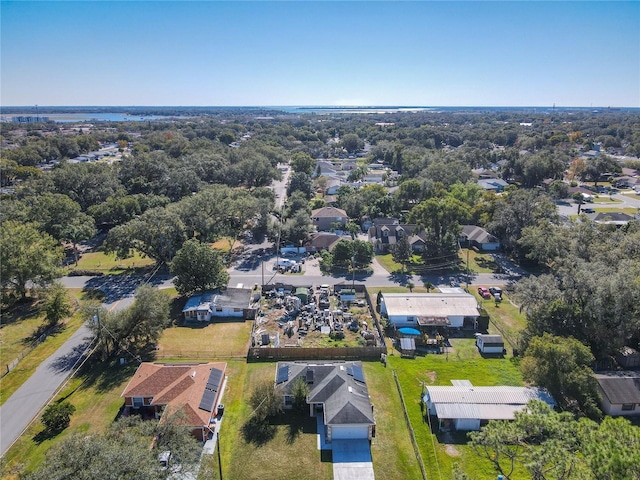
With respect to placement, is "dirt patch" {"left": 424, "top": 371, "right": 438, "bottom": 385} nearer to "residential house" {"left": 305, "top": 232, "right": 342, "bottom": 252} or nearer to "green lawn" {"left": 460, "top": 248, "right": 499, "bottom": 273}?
"green lawn" {"left": 460, "top": 248, "right": 499, "bottom": 273}

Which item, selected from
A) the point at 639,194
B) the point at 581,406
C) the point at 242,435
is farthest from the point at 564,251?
the point at 639,194

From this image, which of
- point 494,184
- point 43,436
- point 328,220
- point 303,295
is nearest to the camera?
point 43,436

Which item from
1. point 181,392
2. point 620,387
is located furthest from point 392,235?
point 181,392

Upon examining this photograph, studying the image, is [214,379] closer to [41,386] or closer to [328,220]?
[41,386]

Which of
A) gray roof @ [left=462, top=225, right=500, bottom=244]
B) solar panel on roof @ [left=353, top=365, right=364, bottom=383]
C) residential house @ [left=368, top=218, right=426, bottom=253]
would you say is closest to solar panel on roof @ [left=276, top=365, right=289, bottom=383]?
solar panel on roof @ [left=353, top=365, right=364, bottom=383]

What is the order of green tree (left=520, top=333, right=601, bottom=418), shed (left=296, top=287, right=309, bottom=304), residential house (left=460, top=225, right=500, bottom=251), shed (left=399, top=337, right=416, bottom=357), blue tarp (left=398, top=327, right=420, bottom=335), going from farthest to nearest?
1. residential house (left=460, top=225, right=500, bottom=251)
2. shed (left=296, top=287, right=309, bottom=304)
3. blue tarp (left=398, top=327, right=420, bottom=335)
4. shed (left=399, top=337, right=416, bottom=357)
5. green tree (left=520, top=333, right=601, bottom=418)

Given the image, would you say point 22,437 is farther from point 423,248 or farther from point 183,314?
point 423,248
